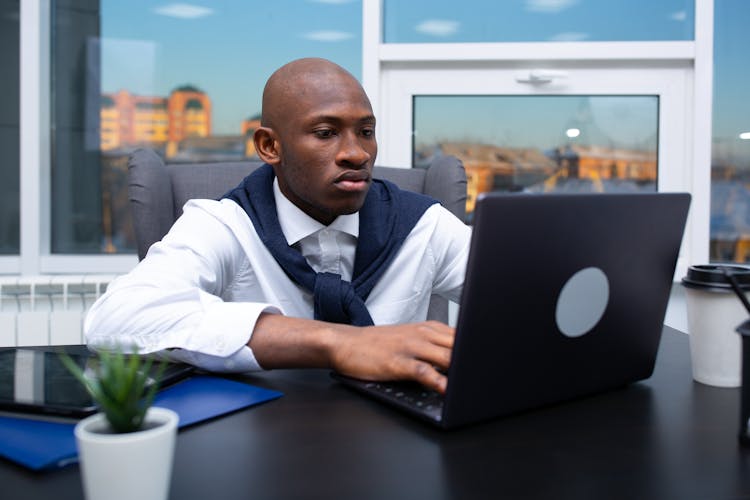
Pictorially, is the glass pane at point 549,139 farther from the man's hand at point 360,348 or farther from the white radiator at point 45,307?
the man's hand at point 360,348

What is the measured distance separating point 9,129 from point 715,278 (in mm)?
2263

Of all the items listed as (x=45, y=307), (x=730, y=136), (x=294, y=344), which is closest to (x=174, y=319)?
(x=294, y=344)

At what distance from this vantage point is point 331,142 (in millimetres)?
1150

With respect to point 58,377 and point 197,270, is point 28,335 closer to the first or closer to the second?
point 197,270

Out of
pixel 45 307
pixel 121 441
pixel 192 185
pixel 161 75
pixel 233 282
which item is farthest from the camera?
pixel 161 75

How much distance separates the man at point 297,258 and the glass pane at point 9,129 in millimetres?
1417


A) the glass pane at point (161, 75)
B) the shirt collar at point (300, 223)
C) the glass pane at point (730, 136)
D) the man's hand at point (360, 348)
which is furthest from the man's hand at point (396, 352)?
the glass pane at point (730, 136)

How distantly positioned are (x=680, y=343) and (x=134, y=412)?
843 millimetres

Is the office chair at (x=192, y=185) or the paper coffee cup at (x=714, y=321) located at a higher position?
the office chair at (x=192, y=185)

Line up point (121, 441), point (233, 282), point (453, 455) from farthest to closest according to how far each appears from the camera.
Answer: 1. point (233, 282)
2. point (453, 455)
3. point (121, 441)

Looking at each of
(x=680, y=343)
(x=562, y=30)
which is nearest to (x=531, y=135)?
(x=562, y=30)

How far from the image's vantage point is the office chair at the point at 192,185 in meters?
1.35

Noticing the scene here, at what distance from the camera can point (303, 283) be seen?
3.76ft

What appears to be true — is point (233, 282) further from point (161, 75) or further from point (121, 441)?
point (161, 75)
